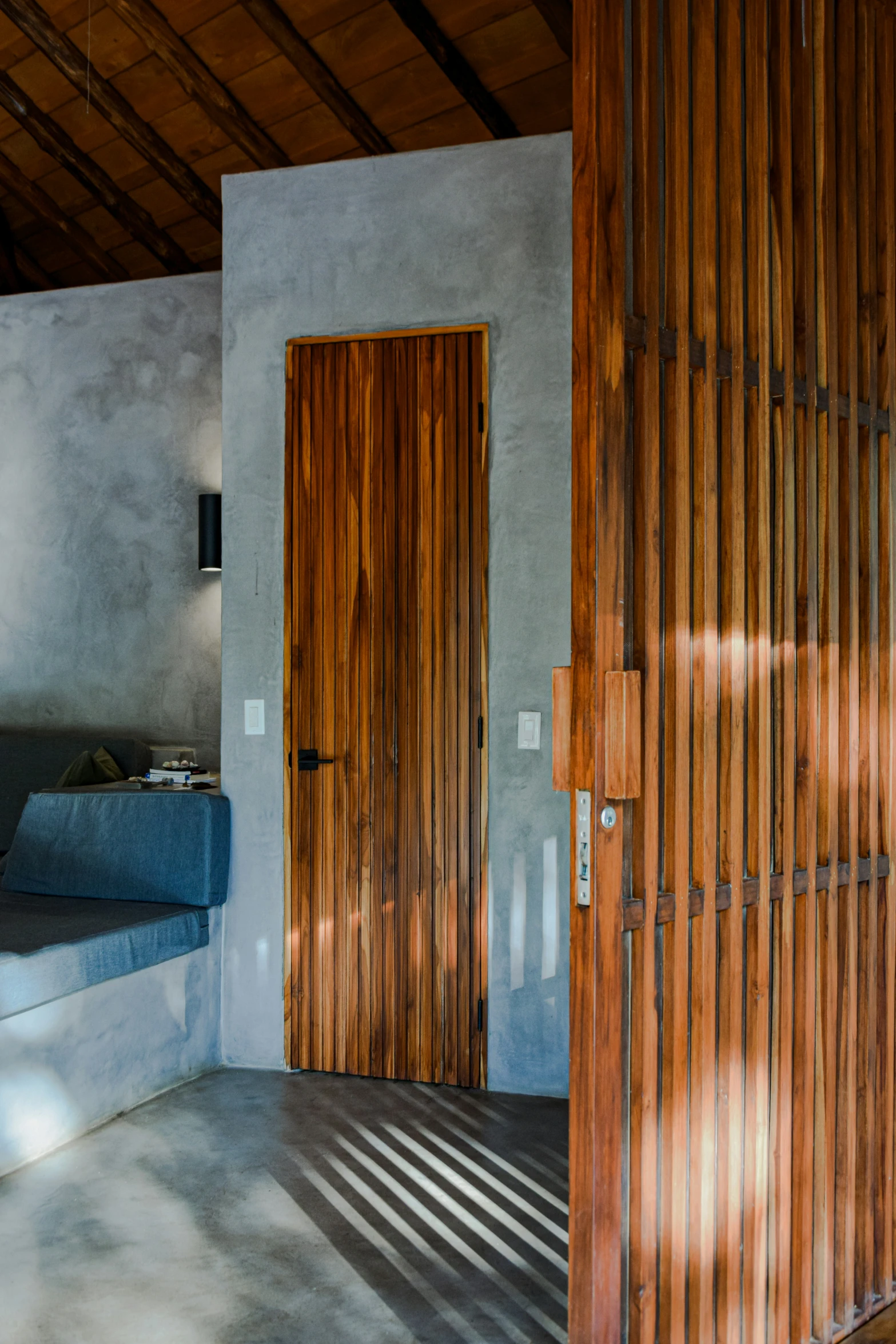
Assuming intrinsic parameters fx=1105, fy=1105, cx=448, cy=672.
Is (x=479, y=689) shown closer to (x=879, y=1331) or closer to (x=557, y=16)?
(x=879, y=1331)

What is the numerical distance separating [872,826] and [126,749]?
3509mm

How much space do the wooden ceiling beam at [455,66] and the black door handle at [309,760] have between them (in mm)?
3013

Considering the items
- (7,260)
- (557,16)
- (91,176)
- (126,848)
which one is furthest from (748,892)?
(7,260)

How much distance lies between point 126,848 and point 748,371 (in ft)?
8.70

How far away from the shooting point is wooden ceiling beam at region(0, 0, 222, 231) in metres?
5.39

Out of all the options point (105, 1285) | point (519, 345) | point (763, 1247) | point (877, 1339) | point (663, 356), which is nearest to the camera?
point (663, 356)

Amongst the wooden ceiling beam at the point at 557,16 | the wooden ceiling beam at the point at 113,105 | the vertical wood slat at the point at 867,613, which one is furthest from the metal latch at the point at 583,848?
the wooden ceiling beam at the point at 113,105

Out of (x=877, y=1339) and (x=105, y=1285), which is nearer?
(x=877, y=1339)

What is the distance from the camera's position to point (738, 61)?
209cm

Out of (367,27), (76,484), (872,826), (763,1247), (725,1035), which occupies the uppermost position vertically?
(367,27)

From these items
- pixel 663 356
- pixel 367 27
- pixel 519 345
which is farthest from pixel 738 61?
pixel 367 27

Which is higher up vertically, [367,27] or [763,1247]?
[367,27]

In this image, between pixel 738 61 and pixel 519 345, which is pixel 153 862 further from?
pixel 738 61

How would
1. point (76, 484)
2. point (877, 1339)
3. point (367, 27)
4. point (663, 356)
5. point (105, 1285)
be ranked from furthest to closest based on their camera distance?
point (76, 484), point (367, 27), point (105, 1285), point (877, 1339), point (663, 356)
